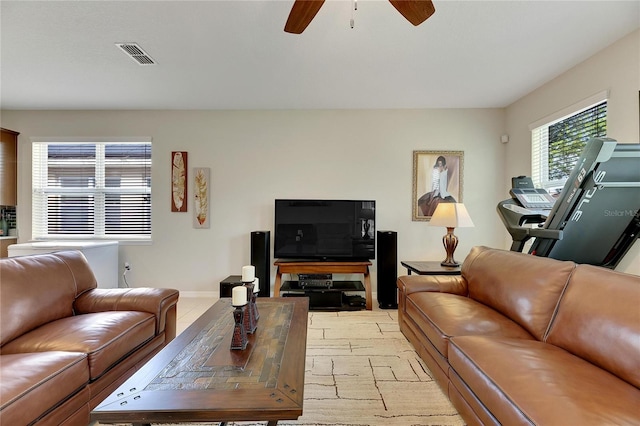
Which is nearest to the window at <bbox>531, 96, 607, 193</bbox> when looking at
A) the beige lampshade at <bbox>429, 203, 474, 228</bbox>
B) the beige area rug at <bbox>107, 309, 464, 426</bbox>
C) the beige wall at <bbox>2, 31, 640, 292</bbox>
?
the beige wall at <bbox>2, 31, 640, 292</bbox>

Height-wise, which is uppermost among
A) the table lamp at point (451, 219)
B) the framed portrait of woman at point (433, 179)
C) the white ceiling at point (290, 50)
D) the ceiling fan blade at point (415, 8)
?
the white ceiling at point (290, 50)

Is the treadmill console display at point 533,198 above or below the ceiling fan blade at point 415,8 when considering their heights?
below

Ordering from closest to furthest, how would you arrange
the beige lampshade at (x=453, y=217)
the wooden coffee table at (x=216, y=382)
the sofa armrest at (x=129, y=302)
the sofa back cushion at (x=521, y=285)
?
the wooden coffee table at (x=216, y=382)
the sofa back cushion at (x=521, y=285)
the sofa armrest at (x=129, y=302)
the beige lampshade at (x=453, y=217)

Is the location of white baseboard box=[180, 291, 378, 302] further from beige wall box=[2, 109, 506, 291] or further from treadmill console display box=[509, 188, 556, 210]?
treadmill console display box=[509, 188, 556, 210]

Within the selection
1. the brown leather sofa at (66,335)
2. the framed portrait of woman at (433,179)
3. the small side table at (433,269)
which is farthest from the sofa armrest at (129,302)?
the framed portrait of woman at (433,179)

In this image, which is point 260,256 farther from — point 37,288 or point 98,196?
point 98,196

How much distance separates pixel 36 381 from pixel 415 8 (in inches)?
99.5

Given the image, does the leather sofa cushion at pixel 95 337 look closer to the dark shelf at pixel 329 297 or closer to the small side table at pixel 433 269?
the dark shelf at pixel 329 297

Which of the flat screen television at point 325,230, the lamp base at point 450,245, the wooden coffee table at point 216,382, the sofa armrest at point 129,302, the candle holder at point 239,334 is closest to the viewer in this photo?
the wooden coffee table at point 216,382

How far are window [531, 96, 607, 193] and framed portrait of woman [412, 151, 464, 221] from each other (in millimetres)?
867

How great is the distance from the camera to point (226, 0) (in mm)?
1939

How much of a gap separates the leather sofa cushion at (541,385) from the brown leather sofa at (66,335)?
6.13ft

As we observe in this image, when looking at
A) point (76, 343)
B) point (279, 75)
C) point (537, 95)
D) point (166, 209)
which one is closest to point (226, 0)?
point (279, 75)

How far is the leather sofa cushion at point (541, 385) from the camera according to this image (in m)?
0.96
